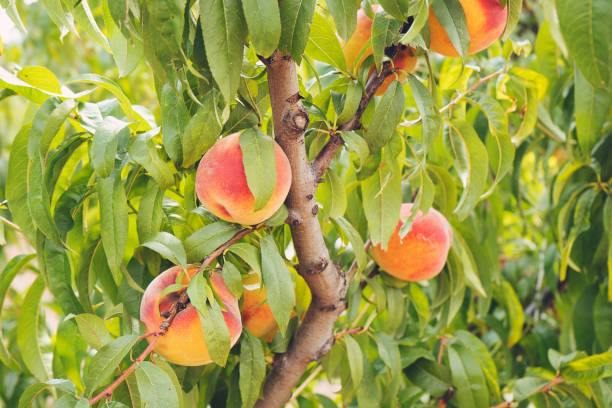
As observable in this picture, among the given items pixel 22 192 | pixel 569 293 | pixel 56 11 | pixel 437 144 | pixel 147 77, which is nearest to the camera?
pixel 56 11

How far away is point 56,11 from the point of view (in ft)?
1.40

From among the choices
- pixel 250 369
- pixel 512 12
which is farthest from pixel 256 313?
pixel 512 12

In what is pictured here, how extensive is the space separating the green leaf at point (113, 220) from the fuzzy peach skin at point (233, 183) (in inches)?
3.0

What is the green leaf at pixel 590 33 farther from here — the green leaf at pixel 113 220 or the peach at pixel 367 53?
the green leaf at pixel 113 220

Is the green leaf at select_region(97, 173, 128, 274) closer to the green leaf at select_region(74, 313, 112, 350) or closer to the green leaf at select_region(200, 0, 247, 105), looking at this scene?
the green leaf at select_region(74, 313, 112, 350)

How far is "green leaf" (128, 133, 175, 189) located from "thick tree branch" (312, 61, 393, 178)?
13 centimetres

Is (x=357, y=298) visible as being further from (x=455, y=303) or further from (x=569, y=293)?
(x=569, y=293)

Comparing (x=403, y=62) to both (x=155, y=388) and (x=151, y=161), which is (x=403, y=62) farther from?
(x=155, y=388)

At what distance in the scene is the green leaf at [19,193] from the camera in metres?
0.53

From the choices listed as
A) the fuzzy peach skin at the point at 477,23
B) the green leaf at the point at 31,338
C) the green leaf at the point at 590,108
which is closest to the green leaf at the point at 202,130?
the fuzzy peach skin at the point at 477,23

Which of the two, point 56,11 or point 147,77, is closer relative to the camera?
point 56,11

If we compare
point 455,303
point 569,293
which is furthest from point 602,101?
point 569,293

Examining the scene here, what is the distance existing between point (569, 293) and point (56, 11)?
3.03 ft

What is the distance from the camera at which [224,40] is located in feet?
1.31
